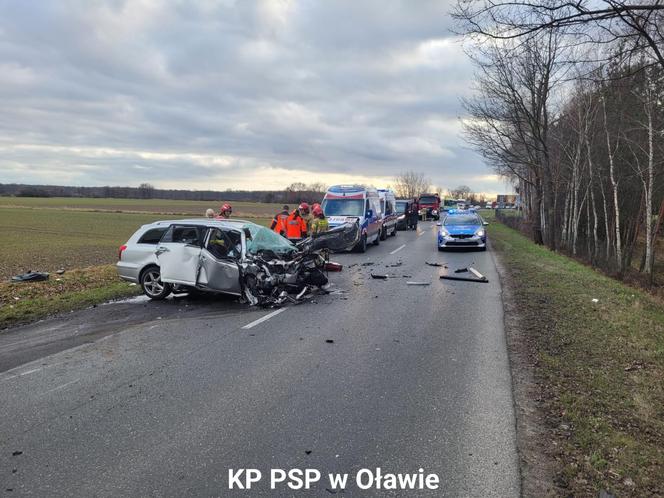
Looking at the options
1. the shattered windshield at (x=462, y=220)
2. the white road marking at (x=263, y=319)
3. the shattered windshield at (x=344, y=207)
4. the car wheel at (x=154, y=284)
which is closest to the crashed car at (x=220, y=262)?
the car wheel at (x=154, y=284)

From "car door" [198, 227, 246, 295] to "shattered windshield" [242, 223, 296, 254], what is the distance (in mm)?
287

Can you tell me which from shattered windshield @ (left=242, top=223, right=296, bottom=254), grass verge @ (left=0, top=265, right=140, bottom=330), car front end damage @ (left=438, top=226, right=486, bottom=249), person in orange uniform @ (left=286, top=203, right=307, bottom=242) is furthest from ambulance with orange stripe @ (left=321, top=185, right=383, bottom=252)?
grass verge @ (left=0, top=265, right=140, bottom=330)

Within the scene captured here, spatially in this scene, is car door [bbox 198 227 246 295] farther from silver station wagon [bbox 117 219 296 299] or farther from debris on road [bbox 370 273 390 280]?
debris on road [bbox 370 273 390 280]

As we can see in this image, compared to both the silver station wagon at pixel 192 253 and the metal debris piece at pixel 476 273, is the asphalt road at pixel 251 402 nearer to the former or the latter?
the silver station wagon at pixel 192 253

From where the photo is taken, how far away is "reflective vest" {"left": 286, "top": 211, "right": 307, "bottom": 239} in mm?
14180

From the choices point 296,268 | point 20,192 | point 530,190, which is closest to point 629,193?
point 530,190

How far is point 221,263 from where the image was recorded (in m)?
8.95

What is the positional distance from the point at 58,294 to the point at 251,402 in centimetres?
842

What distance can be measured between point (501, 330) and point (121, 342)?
5.57 meters

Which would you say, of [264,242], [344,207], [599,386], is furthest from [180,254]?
[344,207]

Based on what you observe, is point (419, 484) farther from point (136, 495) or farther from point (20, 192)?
point (20, 192)

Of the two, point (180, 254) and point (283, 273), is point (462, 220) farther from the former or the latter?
point (180, 254)

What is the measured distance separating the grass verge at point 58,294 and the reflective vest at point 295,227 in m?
4.64

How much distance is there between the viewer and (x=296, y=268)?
9984mm
